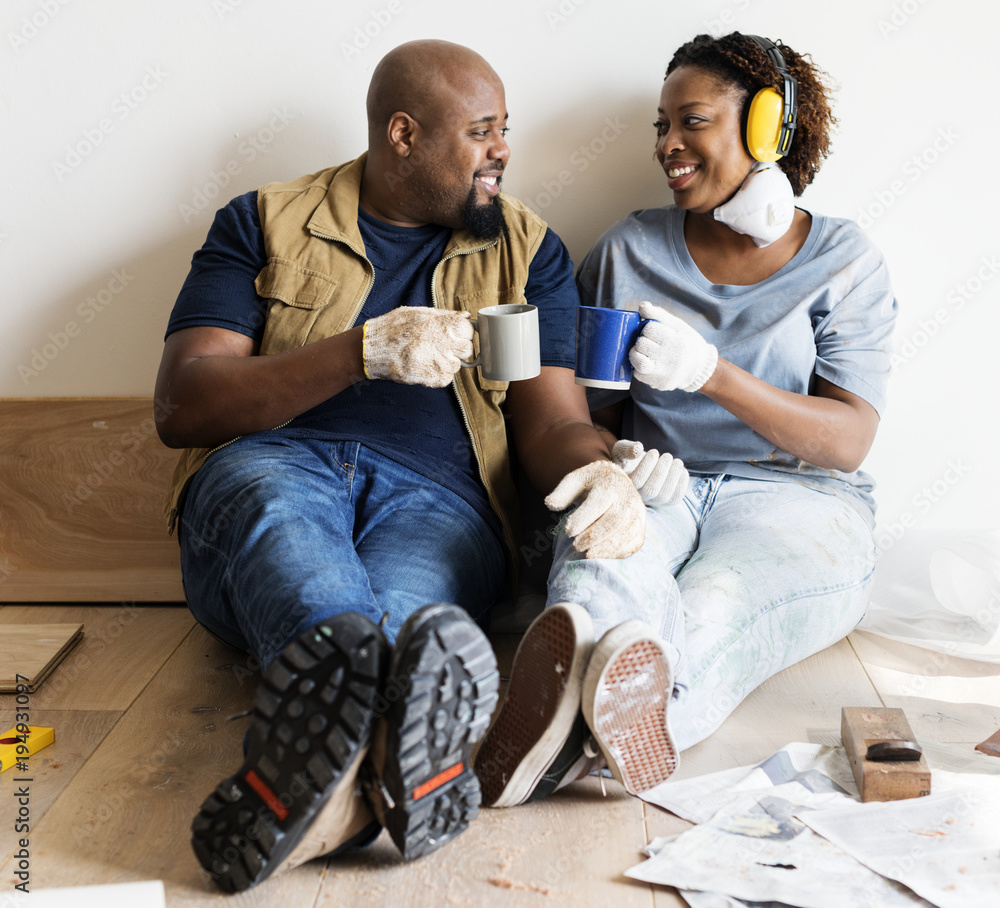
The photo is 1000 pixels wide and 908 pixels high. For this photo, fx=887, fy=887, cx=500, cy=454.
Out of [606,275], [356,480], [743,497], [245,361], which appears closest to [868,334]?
[743,497]

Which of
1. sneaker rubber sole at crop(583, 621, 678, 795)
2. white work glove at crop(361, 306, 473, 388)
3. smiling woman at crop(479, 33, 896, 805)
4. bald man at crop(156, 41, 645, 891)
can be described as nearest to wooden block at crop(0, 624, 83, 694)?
bald man at crop(156, 41, 645, 891)

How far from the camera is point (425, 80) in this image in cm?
175

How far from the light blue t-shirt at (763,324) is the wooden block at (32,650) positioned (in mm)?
1265

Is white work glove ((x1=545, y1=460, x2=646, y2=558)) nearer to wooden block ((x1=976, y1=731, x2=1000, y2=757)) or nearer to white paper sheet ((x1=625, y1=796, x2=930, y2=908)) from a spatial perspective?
white paper sheet ((x1=625, y1=796, x2=930, y2=908))

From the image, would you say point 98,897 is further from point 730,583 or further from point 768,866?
point 730,583

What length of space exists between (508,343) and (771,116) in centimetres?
77

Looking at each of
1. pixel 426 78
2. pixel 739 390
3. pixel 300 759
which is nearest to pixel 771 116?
pixel 739 390

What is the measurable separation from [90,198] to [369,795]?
1.63 meters

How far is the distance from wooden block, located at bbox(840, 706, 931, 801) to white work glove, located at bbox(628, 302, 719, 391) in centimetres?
64

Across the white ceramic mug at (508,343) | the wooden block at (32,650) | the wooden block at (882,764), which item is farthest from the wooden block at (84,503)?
the wooden block at (882,764)

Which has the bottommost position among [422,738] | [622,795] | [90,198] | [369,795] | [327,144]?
[622,795]

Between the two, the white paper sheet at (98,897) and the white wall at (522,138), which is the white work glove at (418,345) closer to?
the white wall at (522,138)

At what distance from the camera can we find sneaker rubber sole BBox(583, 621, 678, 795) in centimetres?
120

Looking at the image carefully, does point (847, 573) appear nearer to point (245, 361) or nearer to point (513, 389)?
point (513, 389)
